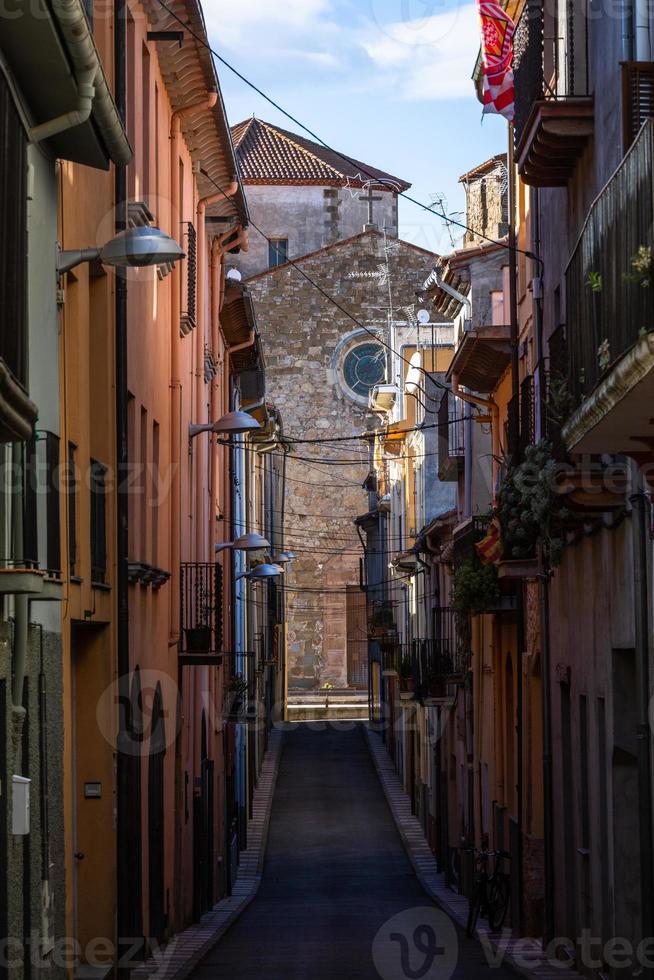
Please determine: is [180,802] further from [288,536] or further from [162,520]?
[288,536]

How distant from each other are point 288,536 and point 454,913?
35212 mm

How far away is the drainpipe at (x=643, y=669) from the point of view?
12141mm

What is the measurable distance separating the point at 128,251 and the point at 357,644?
1988 inches

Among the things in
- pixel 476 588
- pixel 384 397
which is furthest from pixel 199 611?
pixel 384 397

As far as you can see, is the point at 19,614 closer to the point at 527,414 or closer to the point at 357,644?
the point at 527,414

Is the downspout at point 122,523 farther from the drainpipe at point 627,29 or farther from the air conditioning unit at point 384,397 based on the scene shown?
the air conditioning unit at point 384,397

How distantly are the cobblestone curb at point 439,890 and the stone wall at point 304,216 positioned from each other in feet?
61.0

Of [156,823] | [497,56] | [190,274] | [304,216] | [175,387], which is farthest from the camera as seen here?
[304,216]

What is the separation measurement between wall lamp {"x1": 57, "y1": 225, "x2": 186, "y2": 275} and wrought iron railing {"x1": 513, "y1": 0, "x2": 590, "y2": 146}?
4.84m

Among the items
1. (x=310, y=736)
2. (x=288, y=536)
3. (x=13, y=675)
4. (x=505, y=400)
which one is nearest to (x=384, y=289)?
(x=288, y=536)

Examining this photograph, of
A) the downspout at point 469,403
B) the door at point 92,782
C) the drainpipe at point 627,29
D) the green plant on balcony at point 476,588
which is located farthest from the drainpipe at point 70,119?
the downspout at point 469,403

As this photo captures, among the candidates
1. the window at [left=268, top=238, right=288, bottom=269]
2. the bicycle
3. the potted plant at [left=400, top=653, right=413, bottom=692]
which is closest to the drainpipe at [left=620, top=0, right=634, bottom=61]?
the bicycle

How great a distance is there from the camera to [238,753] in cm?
3444

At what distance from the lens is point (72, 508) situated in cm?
1331
